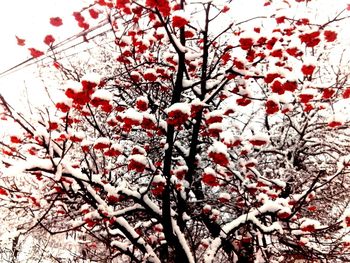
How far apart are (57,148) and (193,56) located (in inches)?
89.7

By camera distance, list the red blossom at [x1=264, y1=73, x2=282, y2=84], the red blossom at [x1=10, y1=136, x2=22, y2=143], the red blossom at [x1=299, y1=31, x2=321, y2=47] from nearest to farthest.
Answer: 1. the red blossom at [x1=264, y1=73, x2=282, y2=84]
2. the red blossom at [x1=10, y1=136, x2=22, y2=143]
3. the red blossom at [x1=299, y1=31, x2=321, y2=47]

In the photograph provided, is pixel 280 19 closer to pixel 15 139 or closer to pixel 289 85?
pixel 289 85

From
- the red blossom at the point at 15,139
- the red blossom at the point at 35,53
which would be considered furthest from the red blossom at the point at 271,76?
the red blossom at the point at 15,139

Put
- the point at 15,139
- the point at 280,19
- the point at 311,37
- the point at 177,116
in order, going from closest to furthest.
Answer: the point at 177,116 → the point at 15,139 → the point at 311,37 → the point at 280,19

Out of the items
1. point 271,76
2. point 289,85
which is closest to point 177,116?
point 271,76

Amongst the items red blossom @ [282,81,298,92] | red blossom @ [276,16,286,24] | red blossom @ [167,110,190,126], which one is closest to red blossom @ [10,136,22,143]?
red blossom @ [167,110,190,126]

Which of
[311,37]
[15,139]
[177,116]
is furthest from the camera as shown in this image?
[311,37]

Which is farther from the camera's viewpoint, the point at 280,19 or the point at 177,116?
the point at 280,19

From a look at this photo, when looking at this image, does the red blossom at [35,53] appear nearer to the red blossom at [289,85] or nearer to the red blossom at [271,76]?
the red blossom at [271,76]

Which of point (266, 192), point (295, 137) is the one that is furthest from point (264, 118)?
point (266, 192)

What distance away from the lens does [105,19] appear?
4.66 m

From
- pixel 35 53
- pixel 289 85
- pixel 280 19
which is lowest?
pixel 289 85

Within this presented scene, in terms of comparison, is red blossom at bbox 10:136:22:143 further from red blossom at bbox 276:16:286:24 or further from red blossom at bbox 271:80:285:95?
red blossom at bbox 276:16:286:24

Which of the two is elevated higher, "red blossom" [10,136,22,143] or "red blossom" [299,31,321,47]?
"red blossom" [299,31,321,47]
